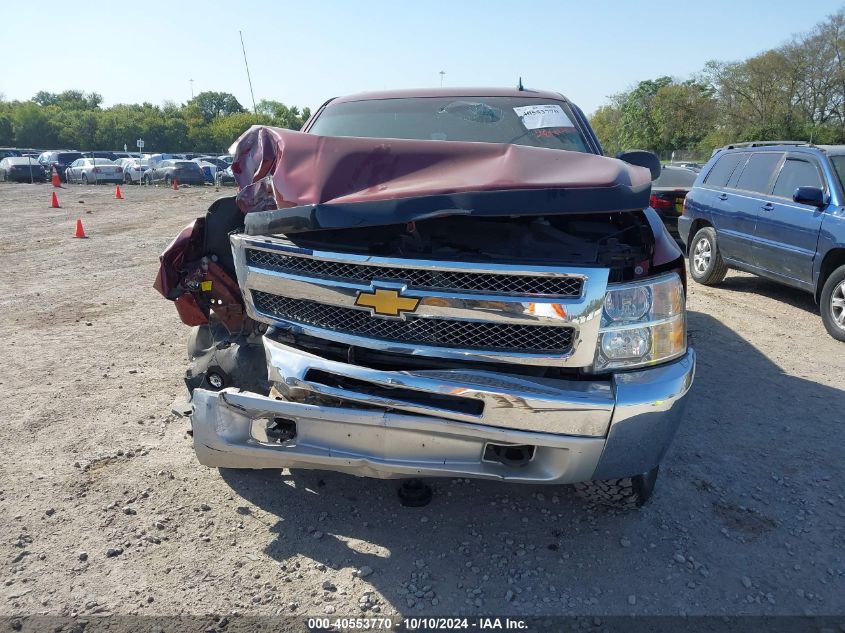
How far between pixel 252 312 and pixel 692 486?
241cm

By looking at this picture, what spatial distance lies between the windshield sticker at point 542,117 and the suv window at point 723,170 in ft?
16.4

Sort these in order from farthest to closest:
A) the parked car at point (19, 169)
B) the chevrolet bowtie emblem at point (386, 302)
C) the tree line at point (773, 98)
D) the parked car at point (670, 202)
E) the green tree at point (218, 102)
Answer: the green tree at point (218, 102) < the tree line at point (773, 98) < the parked car at point (19, 169) < the parked car at point (670, 202) < the chevrolet bowtie emblem at point (386, 302)

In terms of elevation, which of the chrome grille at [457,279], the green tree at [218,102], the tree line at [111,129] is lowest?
the chrome grille at [457,279]

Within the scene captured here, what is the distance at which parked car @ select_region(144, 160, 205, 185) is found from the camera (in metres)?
30.8

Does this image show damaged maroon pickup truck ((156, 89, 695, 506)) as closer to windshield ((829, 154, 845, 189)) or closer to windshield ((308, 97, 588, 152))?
windshield ((308, 97, 588, 152))

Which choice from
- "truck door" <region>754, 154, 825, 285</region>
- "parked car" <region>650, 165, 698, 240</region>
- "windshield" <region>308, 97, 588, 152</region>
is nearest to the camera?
"windshield" <region>308, 97, 588, 152</region>

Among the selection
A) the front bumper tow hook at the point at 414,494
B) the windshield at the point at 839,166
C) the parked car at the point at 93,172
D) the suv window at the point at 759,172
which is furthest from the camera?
the parked car at the point at 93,172

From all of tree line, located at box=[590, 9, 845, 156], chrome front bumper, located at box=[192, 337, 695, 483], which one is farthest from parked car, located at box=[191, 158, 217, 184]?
chrome front bumper, located at box=[192, 337, 695, 483]

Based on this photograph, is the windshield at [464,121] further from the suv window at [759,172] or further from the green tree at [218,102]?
the green tree at [218,102]

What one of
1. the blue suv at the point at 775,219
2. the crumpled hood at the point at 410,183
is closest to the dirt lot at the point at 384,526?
the crumpled hood at the point at 410,183

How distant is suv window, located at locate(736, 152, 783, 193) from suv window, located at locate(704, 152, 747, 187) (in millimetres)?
254

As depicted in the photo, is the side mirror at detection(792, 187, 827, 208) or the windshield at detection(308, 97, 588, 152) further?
the side mirror at detection(792, 187, 827, 208)

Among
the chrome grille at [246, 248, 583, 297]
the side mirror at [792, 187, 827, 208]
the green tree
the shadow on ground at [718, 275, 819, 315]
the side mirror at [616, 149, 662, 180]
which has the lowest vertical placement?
the shadow on ground at [718, 275, 819, 315]

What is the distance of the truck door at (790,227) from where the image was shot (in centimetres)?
656
